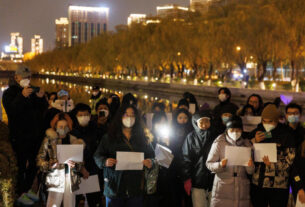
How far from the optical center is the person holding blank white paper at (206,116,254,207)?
460cm

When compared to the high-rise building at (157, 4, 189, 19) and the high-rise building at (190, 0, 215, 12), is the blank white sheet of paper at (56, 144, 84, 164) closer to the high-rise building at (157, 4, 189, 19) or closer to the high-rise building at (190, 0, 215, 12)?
the high-rise building at (190, 0, 215, 12)

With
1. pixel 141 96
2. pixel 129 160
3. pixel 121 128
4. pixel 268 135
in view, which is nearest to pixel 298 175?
pixel 268 135

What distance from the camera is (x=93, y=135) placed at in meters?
5.69

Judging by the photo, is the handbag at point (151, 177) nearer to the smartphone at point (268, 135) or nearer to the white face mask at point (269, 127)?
the smartphone at point (268, 135)

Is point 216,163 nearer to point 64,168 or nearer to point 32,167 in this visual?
point 64,168

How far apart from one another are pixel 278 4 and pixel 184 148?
81.7 ft

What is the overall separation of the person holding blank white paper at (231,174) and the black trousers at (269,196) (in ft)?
0.46

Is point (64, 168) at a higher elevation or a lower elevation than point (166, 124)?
lower

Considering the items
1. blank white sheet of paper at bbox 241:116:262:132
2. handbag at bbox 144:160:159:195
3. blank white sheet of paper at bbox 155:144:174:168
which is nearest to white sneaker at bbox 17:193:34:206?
handbag at bbox 144:160:159:195

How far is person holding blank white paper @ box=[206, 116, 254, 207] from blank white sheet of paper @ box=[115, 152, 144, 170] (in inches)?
32.8

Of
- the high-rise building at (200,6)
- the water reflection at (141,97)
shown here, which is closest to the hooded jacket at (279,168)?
the water reflection at (141,97)

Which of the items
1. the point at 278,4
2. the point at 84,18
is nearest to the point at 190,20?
the point at 278,4

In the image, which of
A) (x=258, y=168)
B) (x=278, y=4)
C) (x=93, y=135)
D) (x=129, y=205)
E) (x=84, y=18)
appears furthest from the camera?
(x=84, y=18)

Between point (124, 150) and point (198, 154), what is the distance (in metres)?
1.04
